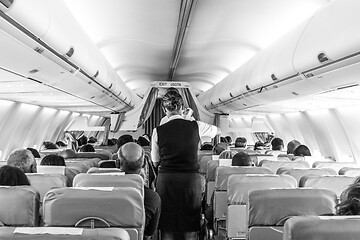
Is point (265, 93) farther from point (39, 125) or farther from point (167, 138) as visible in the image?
point (39, 125)

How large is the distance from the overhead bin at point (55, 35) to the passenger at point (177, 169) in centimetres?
128

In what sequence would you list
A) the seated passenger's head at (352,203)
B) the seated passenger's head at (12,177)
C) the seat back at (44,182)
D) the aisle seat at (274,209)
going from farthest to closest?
the seat back at (44,182)
the seated passenger's head at (12,177)
the aisle seat at (274,209)
the seated passenger's head at (352,203)

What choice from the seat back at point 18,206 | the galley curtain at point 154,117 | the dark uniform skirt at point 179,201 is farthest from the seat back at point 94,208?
the galley curtain at point 154,117

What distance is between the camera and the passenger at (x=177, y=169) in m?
5.42

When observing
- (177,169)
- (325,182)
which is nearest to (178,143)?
(177,169)

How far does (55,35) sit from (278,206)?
2.75 metres

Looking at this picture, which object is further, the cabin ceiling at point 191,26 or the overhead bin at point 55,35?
the cabin ceiling at point 191,26

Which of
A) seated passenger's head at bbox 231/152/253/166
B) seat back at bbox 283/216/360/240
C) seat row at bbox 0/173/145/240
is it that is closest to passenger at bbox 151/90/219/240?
seated passenger's head at bbox 231/152/253/166

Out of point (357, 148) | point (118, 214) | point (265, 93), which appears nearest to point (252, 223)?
point (118, 214)

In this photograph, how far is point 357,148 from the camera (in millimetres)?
10695

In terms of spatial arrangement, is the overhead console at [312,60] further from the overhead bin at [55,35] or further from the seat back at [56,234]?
the seat back at [56,234]

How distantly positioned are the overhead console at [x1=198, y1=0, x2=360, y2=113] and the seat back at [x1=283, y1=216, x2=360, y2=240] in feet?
7.33

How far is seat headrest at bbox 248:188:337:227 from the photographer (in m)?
3.31

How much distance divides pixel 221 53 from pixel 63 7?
17.4 feet
